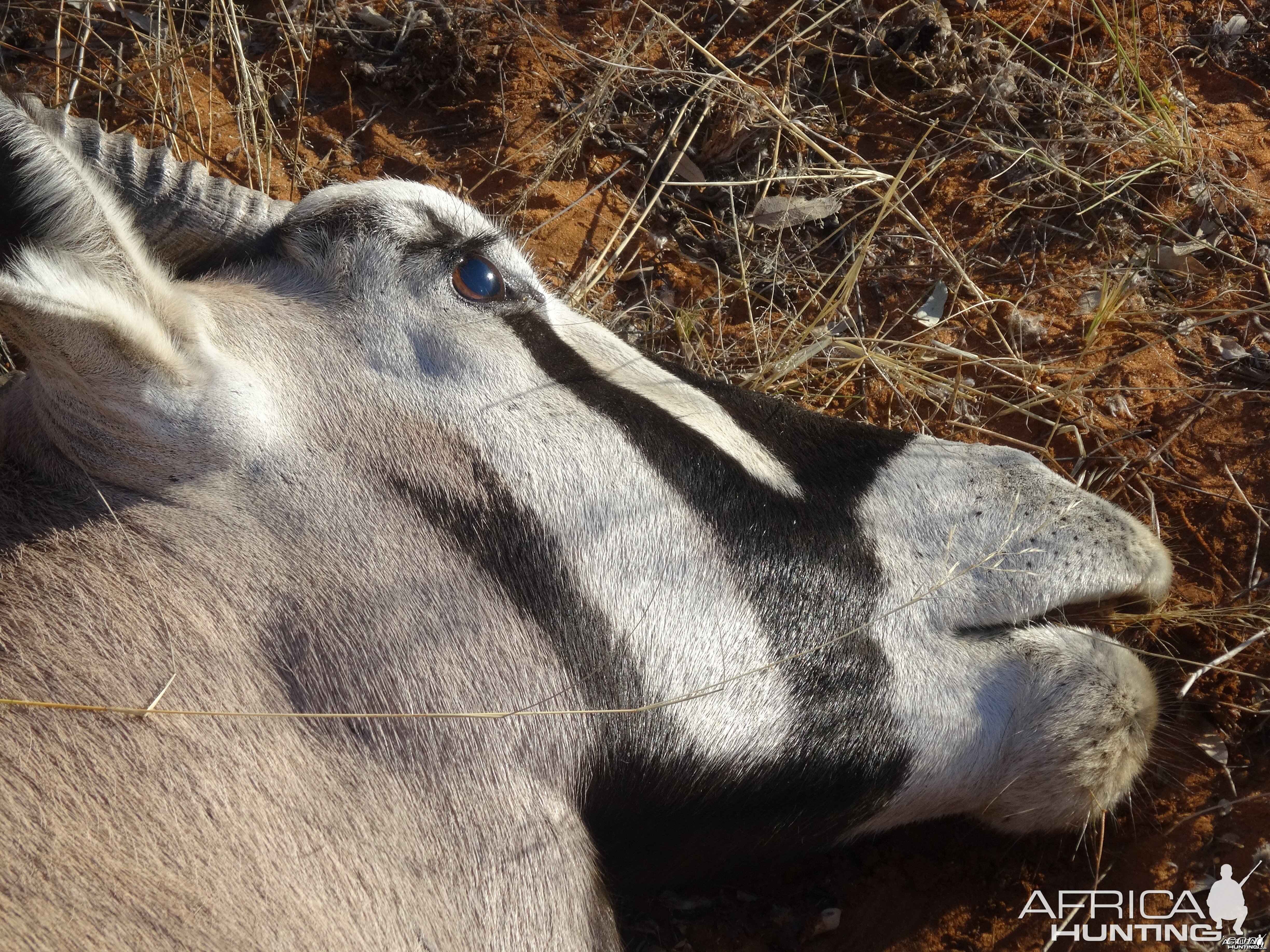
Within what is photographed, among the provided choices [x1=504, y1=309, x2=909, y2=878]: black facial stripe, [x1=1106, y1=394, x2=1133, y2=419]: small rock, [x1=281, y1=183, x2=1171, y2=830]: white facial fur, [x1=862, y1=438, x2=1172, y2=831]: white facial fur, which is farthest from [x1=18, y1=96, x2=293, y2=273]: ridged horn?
[x1=1106, y1=394, x2=1133, y2=419]: small rock

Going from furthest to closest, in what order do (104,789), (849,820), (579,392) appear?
(849,820)
(579,392)
(104,789)

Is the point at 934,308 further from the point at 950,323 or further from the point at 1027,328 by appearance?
the point at 1027,328

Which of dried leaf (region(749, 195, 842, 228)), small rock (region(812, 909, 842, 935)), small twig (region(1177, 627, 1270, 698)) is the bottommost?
small rock (region(812, 909, 842, 935))

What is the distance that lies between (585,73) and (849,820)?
313 cm

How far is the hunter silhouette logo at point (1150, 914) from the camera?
234 cm

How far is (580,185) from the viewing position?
386 centimetres

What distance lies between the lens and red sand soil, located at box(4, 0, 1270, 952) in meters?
2.47

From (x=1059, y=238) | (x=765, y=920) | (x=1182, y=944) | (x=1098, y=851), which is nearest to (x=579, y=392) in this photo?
(x=765, y=920)

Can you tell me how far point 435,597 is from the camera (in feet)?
5.88

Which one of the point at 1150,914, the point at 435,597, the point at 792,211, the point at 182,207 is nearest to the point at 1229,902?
the point at 1150,914

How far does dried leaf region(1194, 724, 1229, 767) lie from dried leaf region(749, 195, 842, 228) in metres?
2.05

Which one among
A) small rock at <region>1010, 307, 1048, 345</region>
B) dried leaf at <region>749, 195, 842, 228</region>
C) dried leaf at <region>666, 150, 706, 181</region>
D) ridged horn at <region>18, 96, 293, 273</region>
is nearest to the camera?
ridged horn at <region>18, 96, 293, 273</region>

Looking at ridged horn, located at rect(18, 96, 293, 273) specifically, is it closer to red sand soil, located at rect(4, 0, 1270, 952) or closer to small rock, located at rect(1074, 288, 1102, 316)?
red sand soil, located at rect(4, 0, 1270, 952)

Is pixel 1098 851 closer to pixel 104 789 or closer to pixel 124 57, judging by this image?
pixel 104 789
